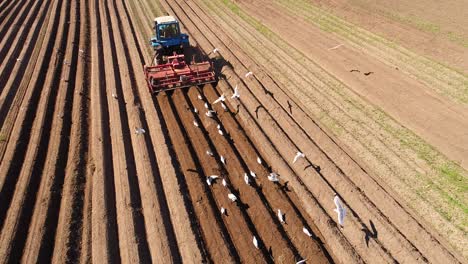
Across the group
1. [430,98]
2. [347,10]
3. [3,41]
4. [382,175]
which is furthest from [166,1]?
[382,175]

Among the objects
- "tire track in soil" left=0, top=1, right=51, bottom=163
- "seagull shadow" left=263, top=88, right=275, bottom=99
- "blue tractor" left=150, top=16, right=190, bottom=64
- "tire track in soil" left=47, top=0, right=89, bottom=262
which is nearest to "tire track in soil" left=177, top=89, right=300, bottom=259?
"seagull shadow" left=263, top=88, right=275, bottom=99

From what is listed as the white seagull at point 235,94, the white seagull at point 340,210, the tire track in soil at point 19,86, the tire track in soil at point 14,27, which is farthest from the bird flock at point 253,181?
the tire track in soil at point 14,27

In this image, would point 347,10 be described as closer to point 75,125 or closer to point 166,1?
point 166,1

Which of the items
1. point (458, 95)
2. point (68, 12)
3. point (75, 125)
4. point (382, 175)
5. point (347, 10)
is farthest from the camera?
point (68, 12)

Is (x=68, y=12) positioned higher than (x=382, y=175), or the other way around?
(x=68, y=12)

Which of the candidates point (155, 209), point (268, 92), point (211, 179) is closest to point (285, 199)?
point (211, 179)

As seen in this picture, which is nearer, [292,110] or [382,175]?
[382,175]

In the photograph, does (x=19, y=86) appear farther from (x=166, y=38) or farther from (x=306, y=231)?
(x=306, y=231)
